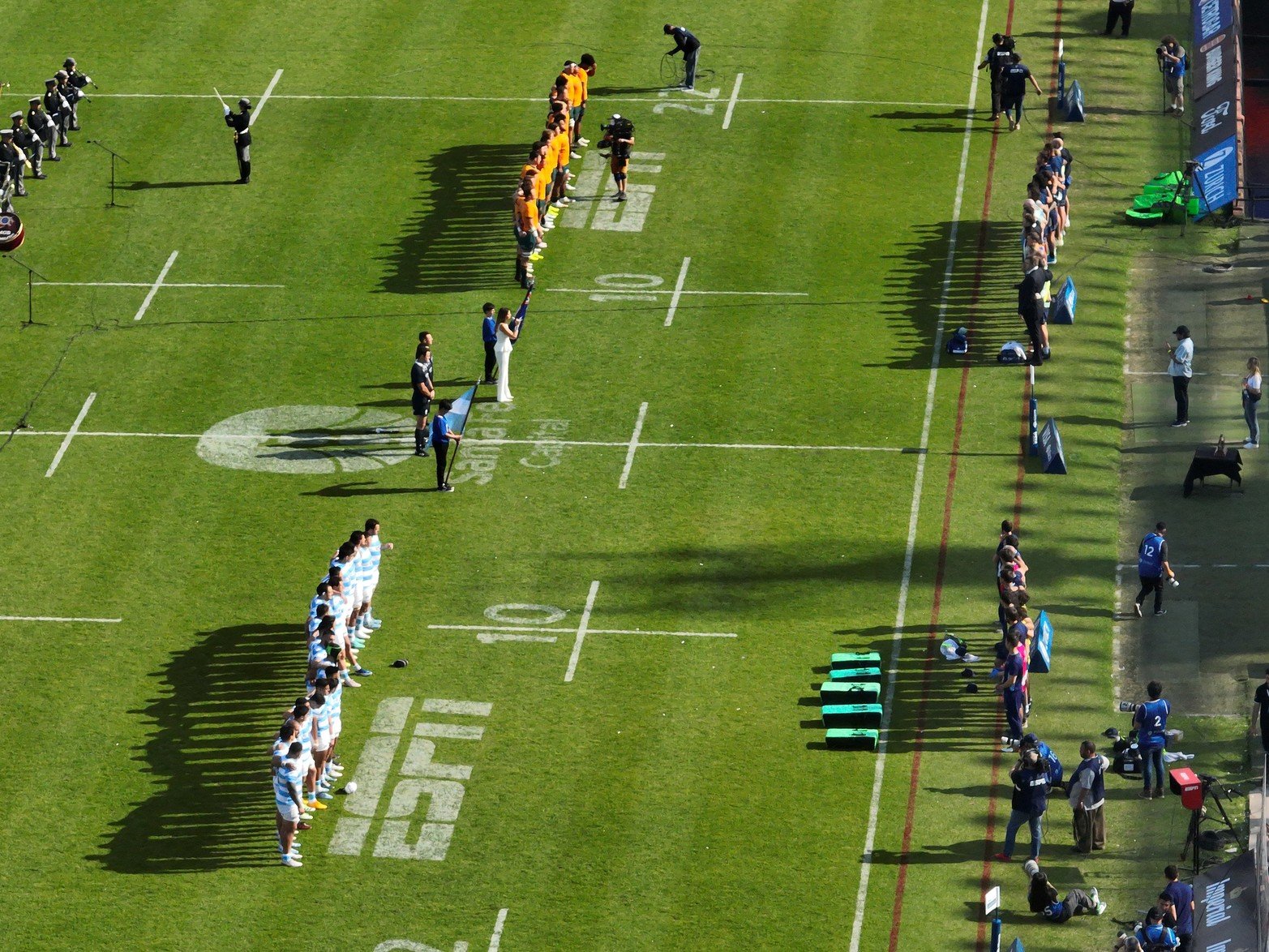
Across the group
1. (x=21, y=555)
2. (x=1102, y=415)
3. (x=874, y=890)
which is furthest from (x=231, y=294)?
(x=874, y=890)

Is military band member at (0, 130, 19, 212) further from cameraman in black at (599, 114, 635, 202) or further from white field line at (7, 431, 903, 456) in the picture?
cameraman in black at (599, 114, 635, 202)

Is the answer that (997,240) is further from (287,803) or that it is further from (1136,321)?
(287,803)

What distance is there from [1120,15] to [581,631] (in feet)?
96.7

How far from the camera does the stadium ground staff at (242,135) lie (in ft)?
186

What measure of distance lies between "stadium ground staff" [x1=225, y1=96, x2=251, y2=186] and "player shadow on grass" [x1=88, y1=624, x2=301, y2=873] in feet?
57.5

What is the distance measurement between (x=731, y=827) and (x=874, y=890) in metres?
2.55

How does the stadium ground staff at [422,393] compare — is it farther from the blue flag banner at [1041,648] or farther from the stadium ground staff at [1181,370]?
the stadium ground staff at [1181,370]

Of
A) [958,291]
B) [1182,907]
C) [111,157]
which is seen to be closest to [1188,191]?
[958,291]

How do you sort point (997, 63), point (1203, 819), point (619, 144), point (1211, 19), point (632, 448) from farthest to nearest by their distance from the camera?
1. point (1211, 19)
2. point (997, 63)
3. point (619, 144)
4. point (632, 448)
5. point (1203, 819)

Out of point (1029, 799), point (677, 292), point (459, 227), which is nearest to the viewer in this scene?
point (1029, 799)

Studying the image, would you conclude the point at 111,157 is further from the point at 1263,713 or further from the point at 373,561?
the point at 1263,713

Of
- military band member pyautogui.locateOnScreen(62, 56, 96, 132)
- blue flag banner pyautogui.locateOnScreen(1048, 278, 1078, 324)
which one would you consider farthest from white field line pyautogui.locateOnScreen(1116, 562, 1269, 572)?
military band member pyautogui.locateOnScreen(62, 56, 96, 132)

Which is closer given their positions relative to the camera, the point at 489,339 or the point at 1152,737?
the point at 1152,737

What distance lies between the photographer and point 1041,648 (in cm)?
4122
